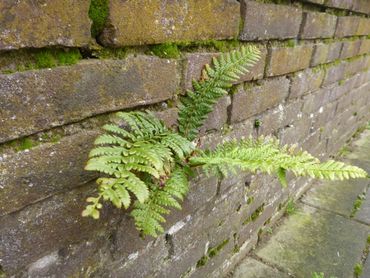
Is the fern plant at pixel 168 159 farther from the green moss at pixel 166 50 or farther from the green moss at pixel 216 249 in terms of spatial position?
the green moss at pixel 216 249

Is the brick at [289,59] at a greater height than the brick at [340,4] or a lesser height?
lesser

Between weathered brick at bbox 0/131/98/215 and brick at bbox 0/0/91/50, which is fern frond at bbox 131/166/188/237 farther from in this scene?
brick at bbox 0/0/91/50

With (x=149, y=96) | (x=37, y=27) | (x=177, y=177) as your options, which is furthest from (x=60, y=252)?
(x=37, y=27)

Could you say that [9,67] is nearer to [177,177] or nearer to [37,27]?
[37,27]

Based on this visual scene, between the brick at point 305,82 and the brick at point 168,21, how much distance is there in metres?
1.01

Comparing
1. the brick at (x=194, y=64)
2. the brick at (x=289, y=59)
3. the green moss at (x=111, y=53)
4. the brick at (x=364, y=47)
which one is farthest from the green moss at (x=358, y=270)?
the brick at (x=364, y=47)

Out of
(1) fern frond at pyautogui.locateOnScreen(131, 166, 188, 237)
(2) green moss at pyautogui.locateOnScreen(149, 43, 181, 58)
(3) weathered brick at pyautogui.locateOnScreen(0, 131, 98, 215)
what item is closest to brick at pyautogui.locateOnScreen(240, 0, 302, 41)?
(2) green moss at pyautogui.locateOnScreen(149, 43, 181, 58)

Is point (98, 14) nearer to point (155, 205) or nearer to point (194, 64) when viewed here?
point (194, 64)

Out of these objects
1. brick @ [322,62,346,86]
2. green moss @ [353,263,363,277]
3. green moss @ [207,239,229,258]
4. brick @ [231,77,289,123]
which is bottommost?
green moss @ [353,263,363,277]

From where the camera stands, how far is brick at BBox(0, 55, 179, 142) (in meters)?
0.93

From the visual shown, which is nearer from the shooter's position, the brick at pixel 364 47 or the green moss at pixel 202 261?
the green moss at pixel 202 261

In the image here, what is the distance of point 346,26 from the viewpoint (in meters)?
3.14

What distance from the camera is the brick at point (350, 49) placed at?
3342 millimetres

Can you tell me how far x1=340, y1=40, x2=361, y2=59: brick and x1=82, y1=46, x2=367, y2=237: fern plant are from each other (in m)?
2.23
